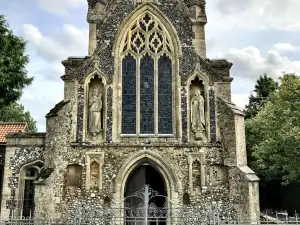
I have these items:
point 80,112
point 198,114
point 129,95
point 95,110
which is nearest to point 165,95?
point 129,95

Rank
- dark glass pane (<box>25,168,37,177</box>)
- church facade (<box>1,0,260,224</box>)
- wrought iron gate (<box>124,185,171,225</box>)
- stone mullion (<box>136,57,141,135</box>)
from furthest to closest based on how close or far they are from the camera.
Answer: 1. dark glass pane (<box>25,168,37,177</box>)
2. stone mullion (<box>136,57,141,135</box>)
3. church facade (<box>1,0,260,224</box>)
4. wrought iron gate (<box>124,185,171,225</box>)

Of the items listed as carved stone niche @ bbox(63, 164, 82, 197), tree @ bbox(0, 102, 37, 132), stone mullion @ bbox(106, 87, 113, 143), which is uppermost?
tree @ bbox(0, 102, 37, 132)

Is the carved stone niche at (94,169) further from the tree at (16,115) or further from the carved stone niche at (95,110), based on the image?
the tree at (16,115)

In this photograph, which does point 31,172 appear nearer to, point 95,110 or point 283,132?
point 95,110

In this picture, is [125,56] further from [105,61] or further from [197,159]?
[197,159]

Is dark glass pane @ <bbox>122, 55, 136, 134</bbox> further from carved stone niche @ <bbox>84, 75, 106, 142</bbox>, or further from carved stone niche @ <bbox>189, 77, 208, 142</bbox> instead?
carved stone niche @ <bbox>189, 77, 208, 142</bbox>

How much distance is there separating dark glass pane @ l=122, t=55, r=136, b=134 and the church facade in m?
0.05

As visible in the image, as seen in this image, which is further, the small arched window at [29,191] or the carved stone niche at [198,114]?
the small arched window at [29,191]

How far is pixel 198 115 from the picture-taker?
56.5ft

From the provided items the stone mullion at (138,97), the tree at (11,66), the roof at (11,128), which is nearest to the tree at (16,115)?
the roof at (11,128)

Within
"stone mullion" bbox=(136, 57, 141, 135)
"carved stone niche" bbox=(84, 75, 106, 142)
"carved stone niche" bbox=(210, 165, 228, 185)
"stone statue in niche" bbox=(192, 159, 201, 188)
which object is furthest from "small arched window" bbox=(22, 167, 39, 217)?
"carved stone niche" bbox=(210, 165, 228, 185)

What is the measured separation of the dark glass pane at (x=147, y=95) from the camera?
17.5m

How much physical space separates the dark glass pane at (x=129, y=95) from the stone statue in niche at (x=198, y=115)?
2.68m

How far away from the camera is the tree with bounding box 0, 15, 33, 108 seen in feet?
64.7
